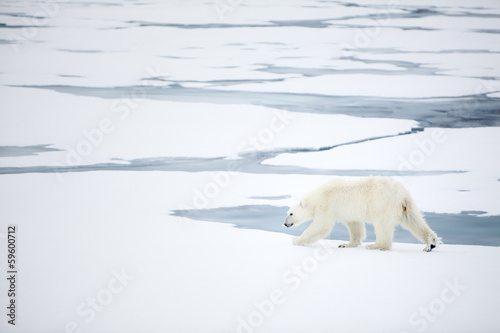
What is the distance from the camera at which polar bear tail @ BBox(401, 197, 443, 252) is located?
3.85 m

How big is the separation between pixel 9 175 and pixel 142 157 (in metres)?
1.27

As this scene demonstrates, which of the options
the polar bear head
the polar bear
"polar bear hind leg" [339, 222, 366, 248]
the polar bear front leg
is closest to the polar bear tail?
the polar bear

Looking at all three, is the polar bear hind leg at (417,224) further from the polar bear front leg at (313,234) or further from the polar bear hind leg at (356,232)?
the polar bear front leg at (313,234)

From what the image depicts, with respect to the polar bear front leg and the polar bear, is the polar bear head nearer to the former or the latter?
the polar bear

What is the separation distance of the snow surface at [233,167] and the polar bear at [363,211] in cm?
12

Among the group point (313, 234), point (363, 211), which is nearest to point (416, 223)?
point (363, 211)

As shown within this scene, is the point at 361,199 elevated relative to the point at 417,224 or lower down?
elevated

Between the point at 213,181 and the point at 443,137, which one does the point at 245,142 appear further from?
the point at 443,137

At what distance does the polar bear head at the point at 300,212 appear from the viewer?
163 inches

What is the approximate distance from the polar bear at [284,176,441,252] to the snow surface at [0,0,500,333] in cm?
12

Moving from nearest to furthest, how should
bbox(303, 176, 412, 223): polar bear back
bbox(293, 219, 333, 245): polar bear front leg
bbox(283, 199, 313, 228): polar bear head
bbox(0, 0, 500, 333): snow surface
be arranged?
1. bbox(0, 0, 500, 333): snow surface
2. bbox(303, 176, 412, 223): polar bear back
3. bbox(293, 219, 333, 245): polar bear front leg
4. bbox(283, 199, 313, 228): polar bear head

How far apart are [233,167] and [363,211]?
2.41 metres

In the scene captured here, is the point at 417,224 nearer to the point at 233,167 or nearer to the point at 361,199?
the point at 361,199

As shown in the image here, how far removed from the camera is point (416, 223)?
3.87 meters
